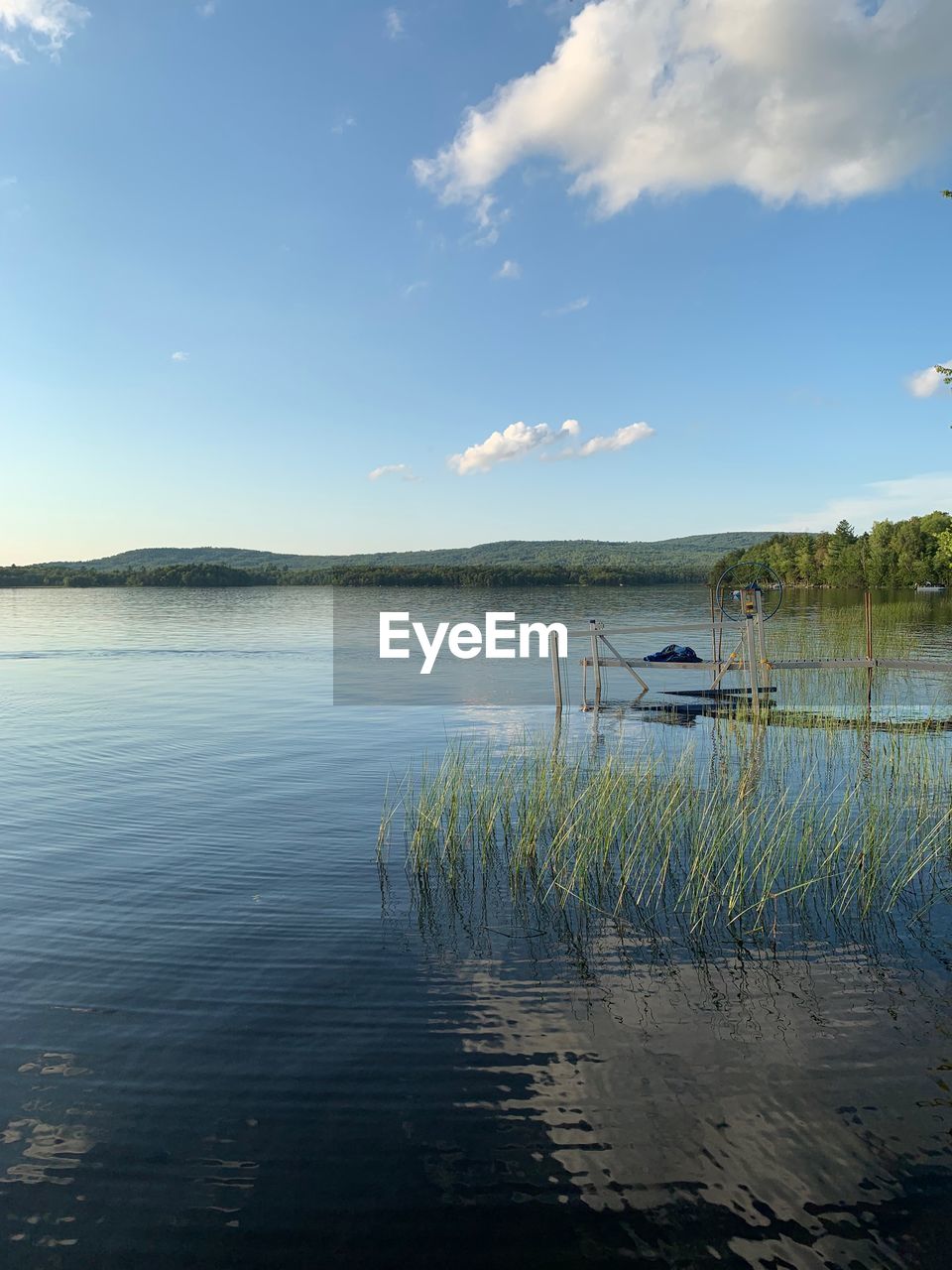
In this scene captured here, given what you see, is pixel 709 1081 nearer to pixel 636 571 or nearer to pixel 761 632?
pixel 761 632

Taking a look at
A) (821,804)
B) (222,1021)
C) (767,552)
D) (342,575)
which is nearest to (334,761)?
(821,804)

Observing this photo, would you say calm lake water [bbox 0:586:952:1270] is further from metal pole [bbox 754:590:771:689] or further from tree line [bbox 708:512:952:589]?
tree line [bbox 708:512:952:589]

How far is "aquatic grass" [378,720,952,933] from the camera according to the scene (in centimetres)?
859

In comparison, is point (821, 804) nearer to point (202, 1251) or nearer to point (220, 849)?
point (220, 849)

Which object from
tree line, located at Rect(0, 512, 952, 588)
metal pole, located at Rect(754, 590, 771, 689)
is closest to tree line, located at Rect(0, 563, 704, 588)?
tree line, located at Rect(0, 512, 952, 588)

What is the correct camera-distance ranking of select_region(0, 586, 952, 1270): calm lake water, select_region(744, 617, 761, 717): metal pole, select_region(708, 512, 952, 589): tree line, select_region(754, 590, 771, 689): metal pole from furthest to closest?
select_region(708, 512, 952, 589): tree line < select_region(754, 590, 771, 689): metal pole < select_region(744, 617, 761, 717): metal pole < select_region(0, 586, 952, 1270): calm lake water

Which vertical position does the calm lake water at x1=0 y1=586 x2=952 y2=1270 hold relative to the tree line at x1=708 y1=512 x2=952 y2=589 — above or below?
below

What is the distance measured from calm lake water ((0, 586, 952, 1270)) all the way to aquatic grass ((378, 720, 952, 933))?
0.70 meters

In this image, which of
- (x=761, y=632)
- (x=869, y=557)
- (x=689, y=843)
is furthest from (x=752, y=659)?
(x=869, y=557)

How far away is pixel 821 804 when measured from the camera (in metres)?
12.4

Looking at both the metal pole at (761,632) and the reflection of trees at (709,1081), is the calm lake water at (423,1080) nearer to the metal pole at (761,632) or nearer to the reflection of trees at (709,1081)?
the reflection of trees at (709,1081)

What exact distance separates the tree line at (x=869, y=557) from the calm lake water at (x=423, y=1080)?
110453 mm

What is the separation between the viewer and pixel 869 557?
5295 inches

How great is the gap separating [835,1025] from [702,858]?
3.20m
